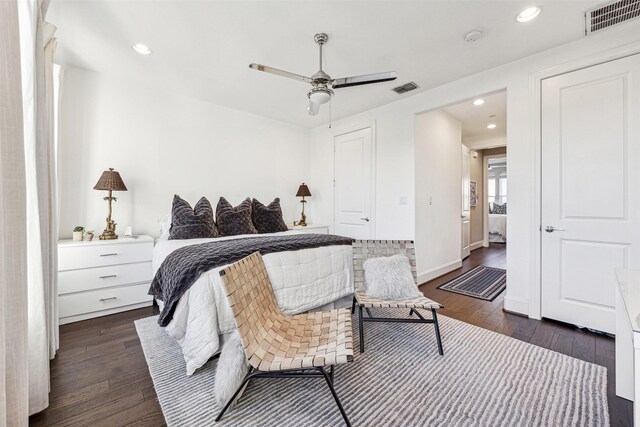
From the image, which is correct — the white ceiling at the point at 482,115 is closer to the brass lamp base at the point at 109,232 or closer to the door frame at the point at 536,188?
the door frame at the point at 536,188

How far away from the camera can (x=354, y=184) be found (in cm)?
436

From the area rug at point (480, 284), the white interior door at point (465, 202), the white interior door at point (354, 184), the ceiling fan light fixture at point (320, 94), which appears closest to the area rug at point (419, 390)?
the area rug at point (480, 284)

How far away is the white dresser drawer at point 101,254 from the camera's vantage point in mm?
2531

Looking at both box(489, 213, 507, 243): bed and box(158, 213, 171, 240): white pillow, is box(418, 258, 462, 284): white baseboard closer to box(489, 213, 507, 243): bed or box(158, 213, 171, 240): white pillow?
box(158, 213, 171, 240): white pillow

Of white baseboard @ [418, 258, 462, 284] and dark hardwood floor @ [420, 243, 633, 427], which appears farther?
white baseboard @ [418, 258, 462, 284]

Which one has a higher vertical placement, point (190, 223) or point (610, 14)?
point (610, 14)

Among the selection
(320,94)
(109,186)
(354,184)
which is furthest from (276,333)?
(354,184)

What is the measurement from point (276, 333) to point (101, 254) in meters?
2.21

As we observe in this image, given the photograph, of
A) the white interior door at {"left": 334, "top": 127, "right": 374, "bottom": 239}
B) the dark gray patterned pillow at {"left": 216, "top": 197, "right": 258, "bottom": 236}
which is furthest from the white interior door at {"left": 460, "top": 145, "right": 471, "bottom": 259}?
the dark gray patterned pillow at {"left": 216, "top": 197, "right": 258, "bottom": 236}

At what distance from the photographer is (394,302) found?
205 cm

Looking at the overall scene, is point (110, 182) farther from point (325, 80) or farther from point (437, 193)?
point (437, 193)

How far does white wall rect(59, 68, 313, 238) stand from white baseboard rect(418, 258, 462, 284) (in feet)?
8.81

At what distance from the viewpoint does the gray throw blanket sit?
181 centimetres

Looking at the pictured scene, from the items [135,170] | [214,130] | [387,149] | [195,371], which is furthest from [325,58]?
[195,371]
